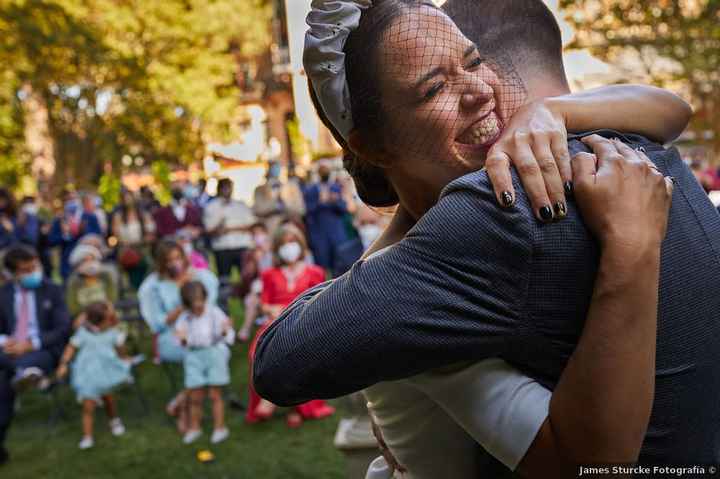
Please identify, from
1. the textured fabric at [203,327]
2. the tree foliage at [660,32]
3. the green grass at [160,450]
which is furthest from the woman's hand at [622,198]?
the tree foliage at [660,32]

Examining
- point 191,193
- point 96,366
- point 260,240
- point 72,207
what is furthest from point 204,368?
Answer: point 191,193

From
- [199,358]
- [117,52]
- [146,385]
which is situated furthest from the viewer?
[117,52]

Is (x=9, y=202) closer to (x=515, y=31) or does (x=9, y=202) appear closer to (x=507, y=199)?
(x=515, y=31)

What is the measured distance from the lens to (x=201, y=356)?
6.70 meters

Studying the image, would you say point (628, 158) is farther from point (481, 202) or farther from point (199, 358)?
point (199, 358)

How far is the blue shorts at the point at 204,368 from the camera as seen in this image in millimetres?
6664

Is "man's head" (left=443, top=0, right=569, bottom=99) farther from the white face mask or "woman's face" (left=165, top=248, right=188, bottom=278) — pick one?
"woman's face" (left=165, top=248, right=188, bottom=278)

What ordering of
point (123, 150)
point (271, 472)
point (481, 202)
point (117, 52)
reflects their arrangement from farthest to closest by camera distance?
point (123, 150) < point (117, 52) < point (271, 472) < point (481, 202)

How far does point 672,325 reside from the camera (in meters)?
1.10

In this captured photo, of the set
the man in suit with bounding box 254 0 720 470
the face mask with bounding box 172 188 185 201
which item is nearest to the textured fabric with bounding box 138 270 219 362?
the man in suit with bounding box 254 0 720 470

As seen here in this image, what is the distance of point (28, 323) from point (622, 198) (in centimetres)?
711

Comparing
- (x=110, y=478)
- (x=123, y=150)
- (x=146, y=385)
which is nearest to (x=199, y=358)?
(x=110, y=478)

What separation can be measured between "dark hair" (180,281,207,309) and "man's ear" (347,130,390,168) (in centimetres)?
563

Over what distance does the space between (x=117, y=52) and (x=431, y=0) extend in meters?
23.0
